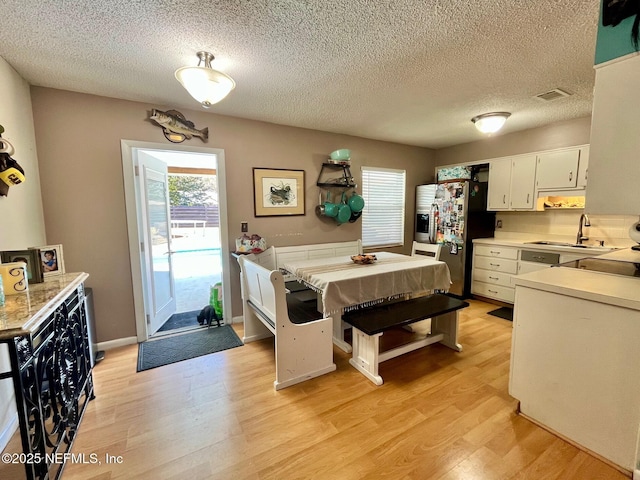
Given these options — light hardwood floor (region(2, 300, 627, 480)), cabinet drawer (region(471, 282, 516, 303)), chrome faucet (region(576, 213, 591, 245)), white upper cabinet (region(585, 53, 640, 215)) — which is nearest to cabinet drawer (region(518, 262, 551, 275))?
cabinet drawer (region(471, 282, 516, 303))

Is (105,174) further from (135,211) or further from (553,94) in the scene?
(553,94)

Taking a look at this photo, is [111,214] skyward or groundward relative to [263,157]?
groundward

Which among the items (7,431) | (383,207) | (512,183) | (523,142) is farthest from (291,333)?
(523,142)

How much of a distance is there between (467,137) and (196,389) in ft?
14.9

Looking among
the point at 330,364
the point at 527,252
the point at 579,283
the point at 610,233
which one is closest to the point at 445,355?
the point at 330,364

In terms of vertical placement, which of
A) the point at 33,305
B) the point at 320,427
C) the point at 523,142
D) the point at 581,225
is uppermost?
the point at 523,142

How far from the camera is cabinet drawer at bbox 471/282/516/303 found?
11.9ft

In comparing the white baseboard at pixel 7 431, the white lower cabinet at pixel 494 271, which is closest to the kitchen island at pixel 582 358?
the white lower cabinet at pixel 494 271

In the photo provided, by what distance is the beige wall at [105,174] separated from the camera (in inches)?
95.4

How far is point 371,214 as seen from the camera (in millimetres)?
4355

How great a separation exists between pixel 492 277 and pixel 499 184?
1.32m

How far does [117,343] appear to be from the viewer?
2.75m

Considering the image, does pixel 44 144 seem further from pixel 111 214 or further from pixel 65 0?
pixel 65 0

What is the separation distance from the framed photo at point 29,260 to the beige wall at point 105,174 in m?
1.02
